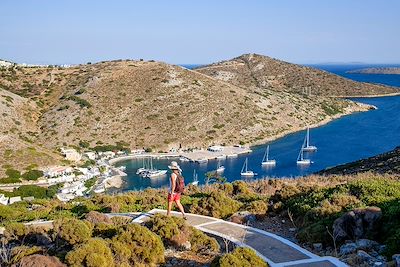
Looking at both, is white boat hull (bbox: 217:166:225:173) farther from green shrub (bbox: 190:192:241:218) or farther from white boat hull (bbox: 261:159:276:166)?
green shrub (bbox: 190:192:241:218)

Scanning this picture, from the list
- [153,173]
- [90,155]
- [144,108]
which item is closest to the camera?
[153,173]

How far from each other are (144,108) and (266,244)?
77585mm

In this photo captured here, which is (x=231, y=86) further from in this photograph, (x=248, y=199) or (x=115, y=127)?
(x=248, y=199)

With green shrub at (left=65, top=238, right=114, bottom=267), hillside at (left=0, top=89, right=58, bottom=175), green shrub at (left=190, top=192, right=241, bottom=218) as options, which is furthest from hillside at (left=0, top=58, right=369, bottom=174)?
green shrub at (left=65, top=238, right=114, bottom=267)

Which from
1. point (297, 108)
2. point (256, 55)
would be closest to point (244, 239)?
point (297, 108)

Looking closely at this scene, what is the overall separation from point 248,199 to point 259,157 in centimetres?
5734

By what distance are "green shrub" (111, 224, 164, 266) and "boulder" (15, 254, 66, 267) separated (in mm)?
1357

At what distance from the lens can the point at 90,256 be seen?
8766 millimetres

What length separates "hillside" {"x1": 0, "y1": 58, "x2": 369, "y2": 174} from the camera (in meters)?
79.3

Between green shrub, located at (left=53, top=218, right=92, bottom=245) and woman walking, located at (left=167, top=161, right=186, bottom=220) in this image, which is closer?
green shrub, located at (left=53, top=218, right=92, bottom=245)

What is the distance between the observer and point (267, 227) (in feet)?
44.4

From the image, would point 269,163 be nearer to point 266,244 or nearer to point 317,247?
point 317,247

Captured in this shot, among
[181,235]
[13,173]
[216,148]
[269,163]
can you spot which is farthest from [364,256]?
[216,148]

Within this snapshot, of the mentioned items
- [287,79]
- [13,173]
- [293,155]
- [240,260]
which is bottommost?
[293,155]
